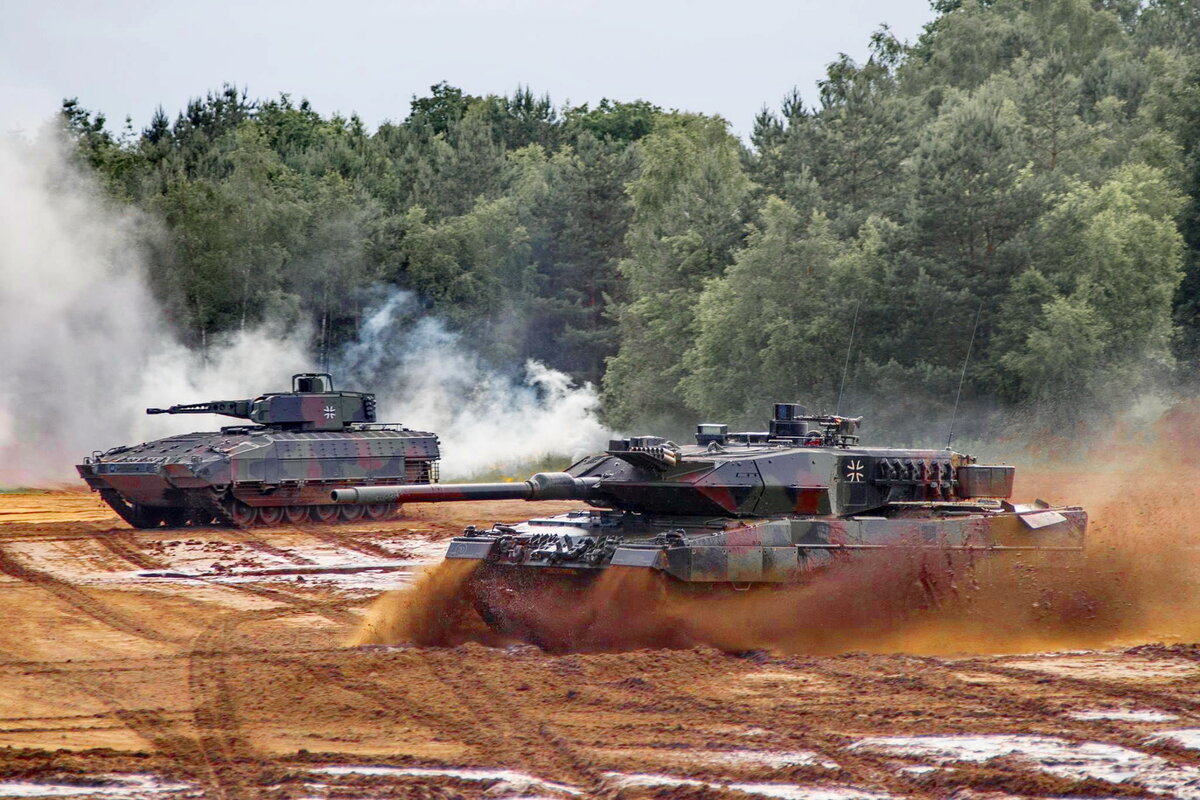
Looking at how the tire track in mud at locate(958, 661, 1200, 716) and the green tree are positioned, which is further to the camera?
the green tree

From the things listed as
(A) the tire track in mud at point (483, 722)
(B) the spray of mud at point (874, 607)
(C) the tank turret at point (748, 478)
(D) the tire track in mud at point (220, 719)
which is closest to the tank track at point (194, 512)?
(D) the tire track in mud at point (220, 719)

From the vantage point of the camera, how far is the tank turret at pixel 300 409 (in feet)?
88.7

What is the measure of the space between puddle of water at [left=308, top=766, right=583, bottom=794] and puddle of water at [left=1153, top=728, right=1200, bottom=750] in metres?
3.58

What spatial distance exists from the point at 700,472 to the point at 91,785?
6.39 metres

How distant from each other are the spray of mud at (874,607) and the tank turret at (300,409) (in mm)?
13572

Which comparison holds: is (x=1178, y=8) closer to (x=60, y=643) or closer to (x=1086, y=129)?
(x=1086, y=129)

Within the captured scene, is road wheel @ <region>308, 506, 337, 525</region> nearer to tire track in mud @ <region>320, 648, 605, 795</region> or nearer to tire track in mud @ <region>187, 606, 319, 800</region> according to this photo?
tire track in mud @ <region>187, 606, 319, 800</region>

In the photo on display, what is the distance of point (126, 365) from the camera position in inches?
1727

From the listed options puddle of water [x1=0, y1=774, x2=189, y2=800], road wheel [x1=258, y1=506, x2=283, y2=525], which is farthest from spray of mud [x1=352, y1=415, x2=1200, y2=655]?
road wheel [x1=258, y1=506, x2=283, y2=525]

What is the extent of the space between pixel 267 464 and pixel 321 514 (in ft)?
6.26

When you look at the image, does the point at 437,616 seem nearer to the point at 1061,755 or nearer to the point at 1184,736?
the point at 1061,755

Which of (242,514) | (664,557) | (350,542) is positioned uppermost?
(664,557)

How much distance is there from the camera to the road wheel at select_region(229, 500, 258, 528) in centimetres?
2589

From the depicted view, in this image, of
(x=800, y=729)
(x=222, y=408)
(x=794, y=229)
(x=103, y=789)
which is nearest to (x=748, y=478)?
(x=800, y=729)
